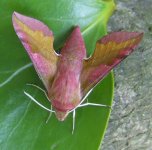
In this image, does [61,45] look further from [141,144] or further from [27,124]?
[141,144]

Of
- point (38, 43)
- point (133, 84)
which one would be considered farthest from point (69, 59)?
point (133, 84)

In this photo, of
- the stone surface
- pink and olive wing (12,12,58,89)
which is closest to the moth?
pink and olive wing (12,12,58,89)

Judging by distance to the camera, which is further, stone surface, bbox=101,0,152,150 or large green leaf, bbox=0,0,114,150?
stone surface, bbox=101,0,152,150

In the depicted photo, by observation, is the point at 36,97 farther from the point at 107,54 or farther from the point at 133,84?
the point at 133,84

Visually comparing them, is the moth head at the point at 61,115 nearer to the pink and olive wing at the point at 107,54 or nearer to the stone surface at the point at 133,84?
the pink and olive wing at the point at 107,54

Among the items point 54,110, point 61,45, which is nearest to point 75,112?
point 54,110

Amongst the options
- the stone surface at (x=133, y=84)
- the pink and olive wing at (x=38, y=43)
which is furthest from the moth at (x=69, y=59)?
the stone surface at (x=133, y=84)

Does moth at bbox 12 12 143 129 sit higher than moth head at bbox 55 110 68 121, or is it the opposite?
moth at bbox 12 12 143 129

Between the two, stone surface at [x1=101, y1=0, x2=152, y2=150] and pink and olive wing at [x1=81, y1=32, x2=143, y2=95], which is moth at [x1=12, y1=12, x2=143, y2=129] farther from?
stone surface at [x1=101, y1=0, x2=152, y2=150]
